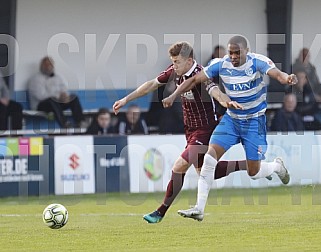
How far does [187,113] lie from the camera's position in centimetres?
1362

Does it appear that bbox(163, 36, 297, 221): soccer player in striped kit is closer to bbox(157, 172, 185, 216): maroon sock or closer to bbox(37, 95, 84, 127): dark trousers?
bbox(157, 172, 185, 216): maroon sock

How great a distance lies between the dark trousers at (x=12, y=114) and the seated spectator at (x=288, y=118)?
17.0ft

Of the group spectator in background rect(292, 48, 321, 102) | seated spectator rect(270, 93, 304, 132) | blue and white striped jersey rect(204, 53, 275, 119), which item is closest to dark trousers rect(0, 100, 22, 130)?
seated spectator rect(270, 93, 304, 132)

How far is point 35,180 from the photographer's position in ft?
60.6

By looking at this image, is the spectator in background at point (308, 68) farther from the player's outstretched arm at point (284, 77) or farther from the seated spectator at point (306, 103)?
the player's outstretched arm at point (284, 77)

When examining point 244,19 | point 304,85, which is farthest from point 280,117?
point 244,19

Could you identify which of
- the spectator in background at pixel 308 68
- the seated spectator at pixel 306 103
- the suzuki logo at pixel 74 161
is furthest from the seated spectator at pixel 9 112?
the spectator in background at pixel 308 68

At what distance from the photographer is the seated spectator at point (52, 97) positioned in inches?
821

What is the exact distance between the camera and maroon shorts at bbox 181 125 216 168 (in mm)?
13375

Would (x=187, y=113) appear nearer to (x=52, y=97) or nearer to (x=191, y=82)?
(x=191, y=82)

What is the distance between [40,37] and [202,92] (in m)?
9.05

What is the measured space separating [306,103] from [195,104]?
885 cm

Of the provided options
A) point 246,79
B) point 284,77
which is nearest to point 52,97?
point 246,79

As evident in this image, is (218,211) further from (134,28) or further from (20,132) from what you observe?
(134,28)
